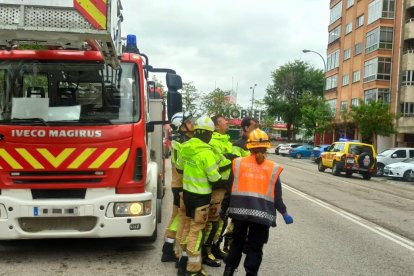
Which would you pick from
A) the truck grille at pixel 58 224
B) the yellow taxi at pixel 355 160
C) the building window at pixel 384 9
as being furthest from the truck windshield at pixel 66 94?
the building window at pixel 384 9

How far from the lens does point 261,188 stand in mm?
5008

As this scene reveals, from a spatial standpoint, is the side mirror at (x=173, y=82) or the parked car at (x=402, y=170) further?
the parked car at (x=402, y=170)

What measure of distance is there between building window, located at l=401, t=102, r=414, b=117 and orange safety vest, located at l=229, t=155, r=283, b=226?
39.7 m

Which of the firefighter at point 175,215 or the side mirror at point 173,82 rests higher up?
the side mirror at point 173,82

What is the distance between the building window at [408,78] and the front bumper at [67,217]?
40718 mm


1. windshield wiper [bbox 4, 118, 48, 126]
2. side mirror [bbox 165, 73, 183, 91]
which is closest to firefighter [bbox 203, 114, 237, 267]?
side mirror [bbox 165, 73, 183, 91]

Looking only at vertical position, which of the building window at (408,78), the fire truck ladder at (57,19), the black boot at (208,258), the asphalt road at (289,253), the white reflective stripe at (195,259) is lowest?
the asphalt road at (289,253)

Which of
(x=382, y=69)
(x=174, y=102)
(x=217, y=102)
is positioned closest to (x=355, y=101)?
(x=382, y=69)

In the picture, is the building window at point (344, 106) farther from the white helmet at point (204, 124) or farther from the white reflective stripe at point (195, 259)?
the white reflective stripe at point (195, 259)

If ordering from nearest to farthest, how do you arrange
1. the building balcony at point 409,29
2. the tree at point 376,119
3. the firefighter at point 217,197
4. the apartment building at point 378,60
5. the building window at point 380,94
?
the firefighter at point 217,197, the tree at point 376,119, the building balcony at point 409,29, the apartment building at point 378,60, the building window at point 380,94

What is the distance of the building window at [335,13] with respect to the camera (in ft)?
187

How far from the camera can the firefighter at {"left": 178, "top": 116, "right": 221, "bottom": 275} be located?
17.7ft

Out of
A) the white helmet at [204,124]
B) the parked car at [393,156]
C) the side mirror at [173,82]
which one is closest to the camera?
the white helmet at [204,124]

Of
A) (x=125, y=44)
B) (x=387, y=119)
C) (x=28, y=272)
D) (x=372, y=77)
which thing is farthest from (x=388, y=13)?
(x=28, y=272)
